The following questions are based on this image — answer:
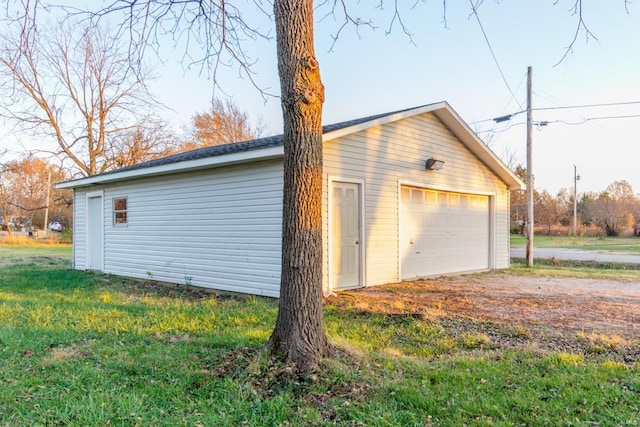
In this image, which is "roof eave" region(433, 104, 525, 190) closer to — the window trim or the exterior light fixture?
the exterior light fixture

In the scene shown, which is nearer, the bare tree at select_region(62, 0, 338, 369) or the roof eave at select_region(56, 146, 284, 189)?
the bare tree at select_region(62, 0, 338, 369)

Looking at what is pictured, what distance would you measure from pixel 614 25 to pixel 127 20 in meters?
6.25

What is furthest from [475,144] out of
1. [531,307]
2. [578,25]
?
[578,25]

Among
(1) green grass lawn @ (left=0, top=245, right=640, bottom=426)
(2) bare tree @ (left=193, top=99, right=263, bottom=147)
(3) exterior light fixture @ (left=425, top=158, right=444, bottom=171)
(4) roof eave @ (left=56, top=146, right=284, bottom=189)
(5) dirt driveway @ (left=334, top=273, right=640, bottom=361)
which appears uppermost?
(2) bare tree @ (left=193, top=99, right=263, bottom=147)

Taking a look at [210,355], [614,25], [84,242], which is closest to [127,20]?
[210,355]

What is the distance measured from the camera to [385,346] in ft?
14.4

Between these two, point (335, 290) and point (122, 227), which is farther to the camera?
point (122, 227)

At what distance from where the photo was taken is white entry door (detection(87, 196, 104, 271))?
11.6 m

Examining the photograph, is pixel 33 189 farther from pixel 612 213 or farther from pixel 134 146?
pixel 612 213

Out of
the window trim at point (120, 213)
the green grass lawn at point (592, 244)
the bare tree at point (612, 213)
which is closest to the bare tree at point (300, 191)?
the window trim at point (120, 213)

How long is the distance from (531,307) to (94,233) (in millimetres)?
10962

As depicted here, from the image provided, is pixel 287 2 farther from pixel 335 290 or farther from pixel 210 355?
pixel 335 290

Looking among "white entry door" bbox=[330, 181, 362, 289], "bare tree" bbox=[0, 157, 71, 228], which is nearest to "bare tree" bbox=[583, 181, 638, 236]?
"white entry door" bbox=[330, 181, 362, 289]

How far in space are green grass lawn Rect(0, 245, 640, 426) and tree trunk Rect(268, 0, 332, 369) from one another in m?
0.31
